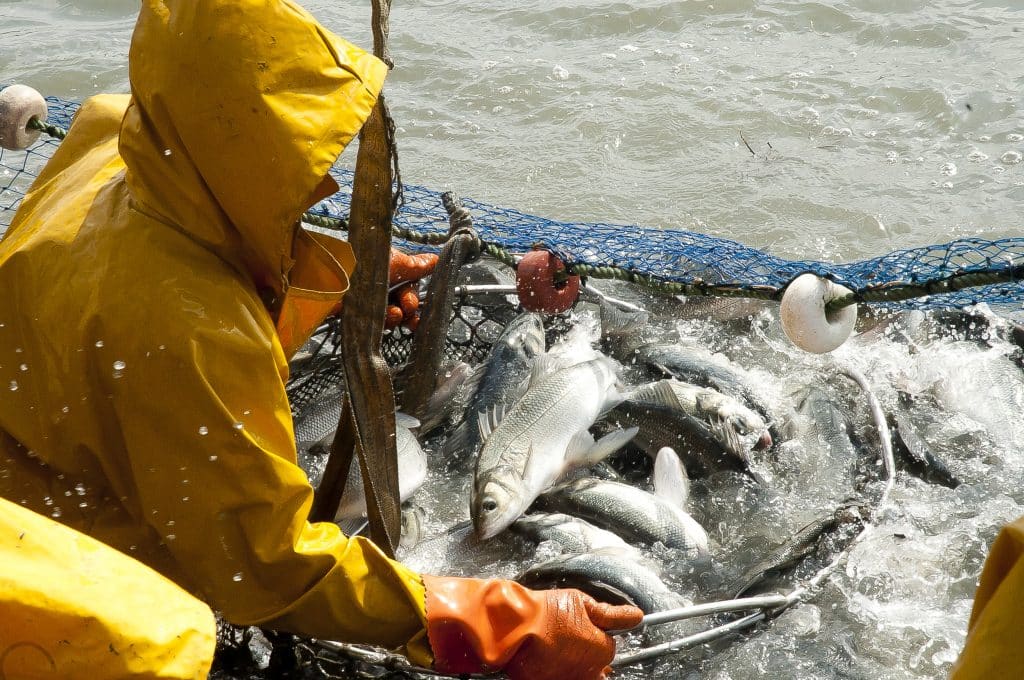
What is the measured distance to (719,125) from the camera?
8.56 m

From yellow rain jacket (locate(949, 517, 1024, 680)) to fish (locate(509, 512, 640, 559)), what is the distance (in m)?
2.37

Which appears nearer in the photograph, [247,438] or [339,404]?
[247,438]

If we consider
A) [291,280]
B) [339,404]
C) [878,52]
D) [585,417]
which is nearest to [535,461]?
[585,417]

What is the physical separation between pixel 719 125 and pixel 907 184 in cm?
173

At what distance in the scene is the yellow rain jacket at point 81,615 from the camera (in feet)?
4.58

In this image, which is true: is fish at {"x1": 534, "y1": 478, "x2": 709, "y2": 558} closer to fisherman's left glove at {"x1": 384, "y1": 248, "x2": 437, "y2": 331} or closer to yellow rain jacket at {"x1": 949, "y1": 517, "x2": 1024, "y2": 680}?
fisherman's left glove at {"x1": 384, "y1": 248, "x2": 437, "y2": 331}

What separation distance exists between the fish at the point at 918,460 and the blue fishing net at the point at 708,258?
63 cm

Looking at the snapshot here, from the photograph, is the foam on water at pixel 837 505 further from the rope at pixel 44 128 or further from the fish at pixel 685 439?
the rope at pixel 44 128

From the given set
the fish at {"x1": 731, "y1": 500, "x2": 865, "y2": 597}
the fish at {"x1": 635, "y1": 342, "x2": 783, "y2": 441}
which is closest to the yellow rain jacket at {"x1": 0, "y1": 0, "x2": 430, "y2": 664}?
the fish at {"x1": 731, "y1": 500, "x2": 865, "y2": 597}

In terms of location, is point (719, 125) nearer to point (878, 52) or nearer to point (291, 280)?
point (878, 52)

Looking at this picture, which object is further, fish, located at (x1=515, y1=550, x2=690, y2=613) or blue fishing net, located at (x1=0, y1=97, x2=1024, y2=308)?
blue fishing net, located at (x1=0, y1=97, x2=1024, y2=308)

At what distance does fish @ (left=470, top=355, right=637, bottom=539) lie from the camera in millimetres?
3771

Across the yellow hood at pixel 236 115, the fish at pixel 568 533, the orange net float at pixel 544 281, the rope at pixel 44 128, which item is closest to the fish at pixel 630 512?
the fish at pixel 568 533

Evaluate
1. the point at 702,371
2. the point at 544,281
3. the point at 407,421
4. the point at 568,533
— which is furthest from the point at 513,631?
the point at 702,371
